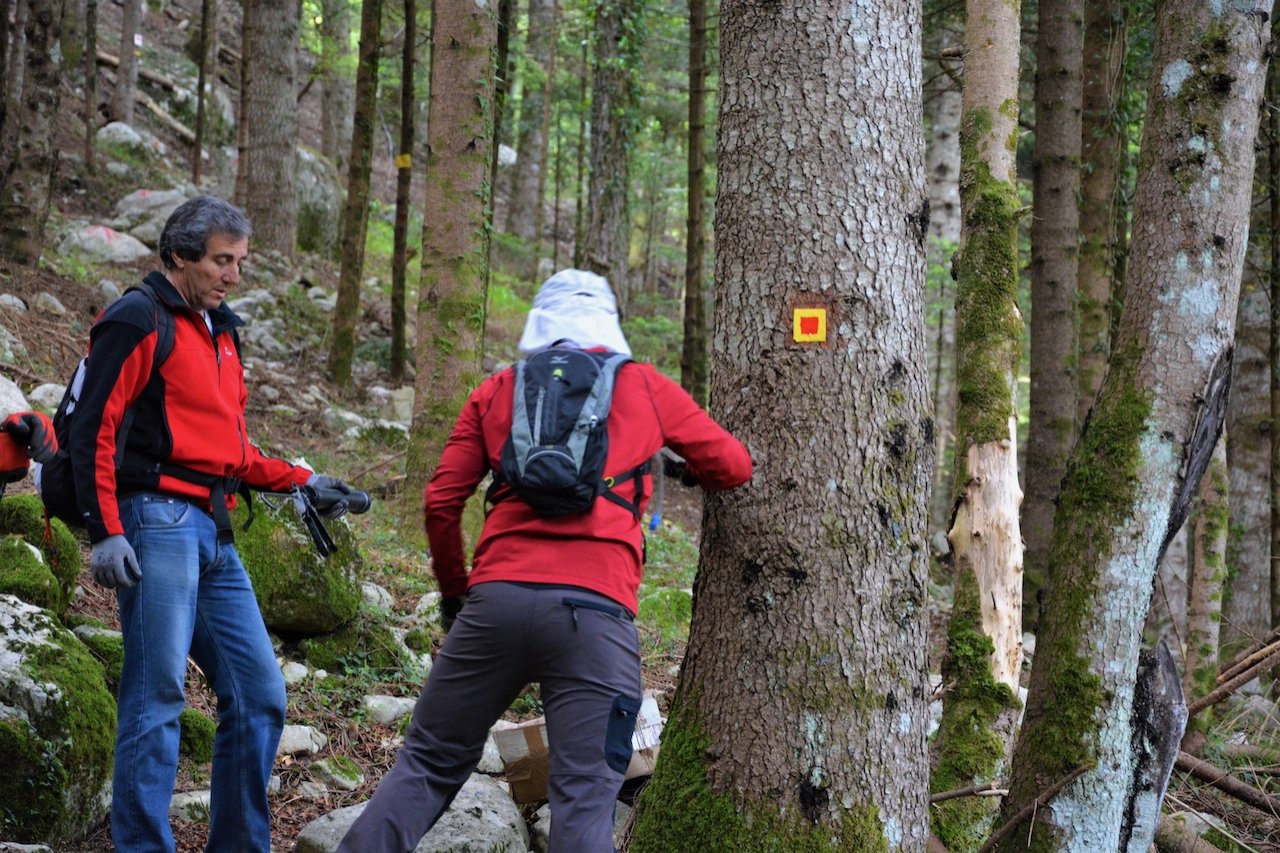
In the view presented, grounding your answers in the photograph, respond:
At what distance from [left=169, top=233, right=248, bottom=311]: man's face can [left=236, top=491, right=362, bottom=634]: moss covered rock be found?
2400 millimetres

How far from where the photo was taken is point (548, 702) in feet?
10.2

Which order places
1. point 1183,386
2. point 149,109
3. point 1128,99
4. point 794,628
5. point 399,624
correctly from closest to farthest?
point 794,628, point 1183,386, point 399,624, point 1128,99, point 149,109

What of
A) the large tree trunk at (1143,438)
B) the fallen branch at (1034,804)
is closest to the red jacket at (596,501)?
the large tree trunk at (1143,438)

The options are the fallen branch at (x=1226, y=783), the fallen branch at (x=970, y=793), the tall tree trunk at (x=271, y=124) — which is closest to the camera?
the fallen branch at (x=970, y=793)

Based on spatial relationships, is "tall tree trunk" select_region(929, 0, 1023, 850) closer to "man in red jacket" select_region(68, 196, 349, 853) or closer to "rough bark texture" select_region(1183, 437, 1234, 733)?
"rough bark texture" select_region(1183, 437, 1234, 733)

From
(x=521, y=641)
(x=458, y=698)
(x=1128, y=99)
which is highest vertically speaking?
(x=1128, y=99)

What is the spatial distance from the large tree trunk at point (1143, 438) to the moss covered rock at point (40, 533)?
4.46 metres

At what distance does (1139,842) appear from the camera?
3943 mm

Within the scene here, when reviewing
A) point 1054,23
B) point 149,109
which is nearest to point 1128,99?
point 1054,23

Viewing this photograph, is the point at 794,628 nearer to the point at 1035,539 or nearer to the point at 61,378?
the point at 1035,539

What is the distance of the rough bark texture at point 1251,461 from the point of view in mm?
9797

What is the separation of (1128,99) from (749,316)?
8.24 m

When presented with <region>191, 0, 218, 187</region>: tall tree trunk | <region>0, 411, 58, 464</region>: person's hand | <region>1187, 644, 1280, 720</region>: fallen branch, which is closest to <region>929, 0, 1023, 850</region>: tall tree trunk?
<region>1187, 644, 1280, 720</region>: fallen branch

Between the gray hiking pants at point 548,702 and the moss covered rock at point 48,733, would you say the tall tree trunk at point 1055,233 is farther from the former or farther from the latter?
the moss covered rock at point 48,733
